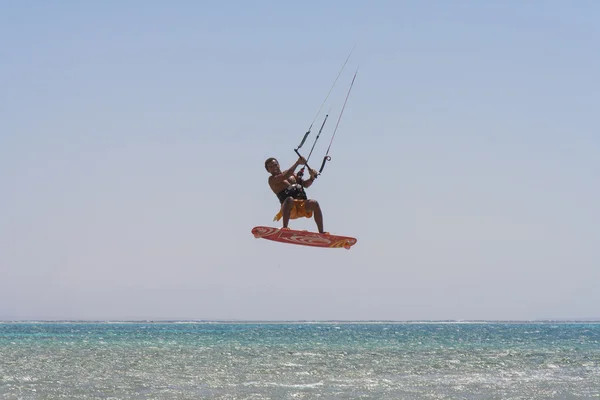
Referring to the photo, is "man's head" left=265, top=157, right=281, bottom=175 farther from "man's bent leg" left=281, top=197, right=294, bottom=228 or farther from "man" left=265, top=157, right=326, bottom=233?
"man's bent leg" left=281, top=197, right=294, bottom=228

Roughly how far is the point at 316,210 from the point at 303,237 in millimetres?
822

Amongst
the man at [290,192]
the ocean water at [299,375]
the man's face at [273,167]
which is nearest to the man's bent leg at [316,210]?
the man at [290,192]

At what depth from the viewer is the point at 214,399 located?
2692 cm

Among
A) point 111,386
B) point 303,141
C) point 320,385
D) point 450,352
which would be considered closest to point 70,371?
point 111,386

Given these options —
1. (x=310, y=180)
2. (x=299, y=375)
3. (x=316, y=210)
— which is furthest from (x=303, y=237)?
(x=299, y=375)

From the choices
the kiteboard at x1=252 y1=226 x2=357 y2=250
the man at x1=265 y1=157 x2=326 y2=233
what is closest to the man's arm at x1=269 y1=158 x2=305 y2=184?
the man at x1=265 y1=157 x2=326 y2=233

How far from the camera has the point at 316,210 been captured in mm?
23906

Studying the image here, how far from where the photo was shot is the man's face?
23.6 metres

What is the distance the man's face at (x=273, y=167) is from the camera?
928 inches

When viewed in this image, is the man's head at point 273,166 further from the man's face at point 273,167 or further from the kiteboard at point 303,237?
the kiteboard at point 303,237

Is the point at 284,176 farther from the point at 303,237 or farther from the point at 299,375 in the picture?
the point at 299,375

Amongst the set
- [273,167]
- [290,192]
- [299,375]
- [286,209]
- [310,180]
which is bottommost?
[299,375]

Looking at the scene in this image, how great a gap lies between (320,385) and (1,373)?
43.2 feet

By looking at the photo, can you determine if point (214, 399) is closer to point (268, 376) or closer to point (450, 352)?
point (268, 376)
